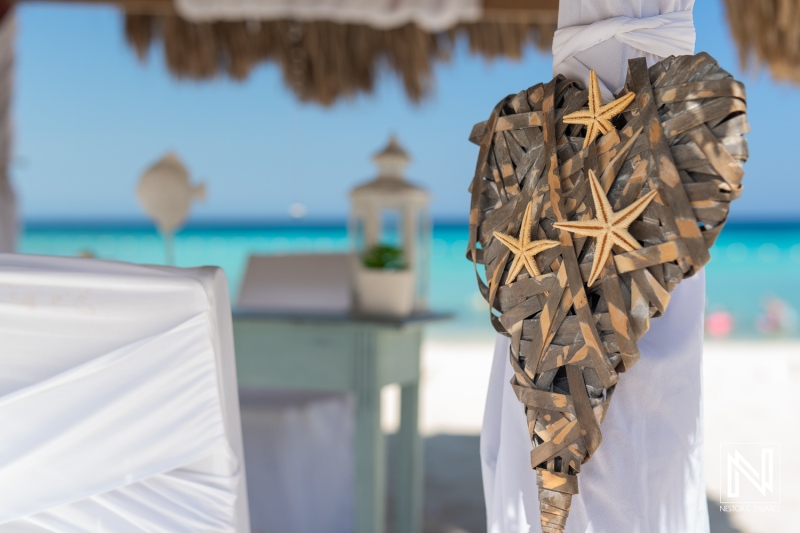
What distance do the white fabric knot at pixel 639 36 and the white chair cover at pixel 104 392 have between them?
53 centimetres

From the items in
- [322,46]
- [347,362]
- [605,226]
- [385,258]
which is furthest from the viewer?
[322,46]

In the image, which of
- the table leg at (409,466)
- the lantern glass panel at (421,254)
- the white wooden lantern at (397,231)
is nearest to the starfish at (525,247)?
the white wooden lantern at (397,231)

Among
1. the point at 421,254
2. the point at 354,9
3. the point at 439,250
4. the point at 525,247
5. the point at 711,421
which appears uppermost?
the point at 354,9

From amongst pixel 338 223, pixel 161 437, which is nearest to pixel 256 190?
pixel 338 223

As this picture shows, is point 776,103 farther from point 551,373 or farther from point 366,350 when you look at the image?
point 551,373

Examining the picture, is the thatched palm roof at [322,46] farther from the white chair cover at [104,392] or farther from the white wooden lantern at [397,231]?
the white chair cover at [104,392]

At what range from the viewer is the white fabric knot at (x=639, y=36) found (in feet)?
2.89

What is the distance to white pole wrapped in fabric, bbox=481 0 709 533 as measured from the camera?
869 mm

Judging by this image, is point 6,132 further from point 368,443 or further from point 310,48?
point 368,443

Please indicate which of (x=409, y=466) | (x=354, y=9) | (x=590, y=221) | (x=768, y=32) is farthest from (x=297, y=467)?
(x=768, y=32)

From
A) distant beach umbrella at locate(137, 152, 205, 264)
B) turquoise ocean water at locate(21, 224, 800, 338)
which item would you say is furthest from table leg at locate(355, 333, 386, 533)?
turquoise ocean water at locate(21, 224, 800, 338)

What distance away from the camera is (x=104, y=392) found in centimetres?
97

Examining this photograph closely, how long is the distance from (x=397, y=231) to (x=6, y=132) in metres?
1.49

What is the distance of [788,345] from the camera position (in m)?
7.87
